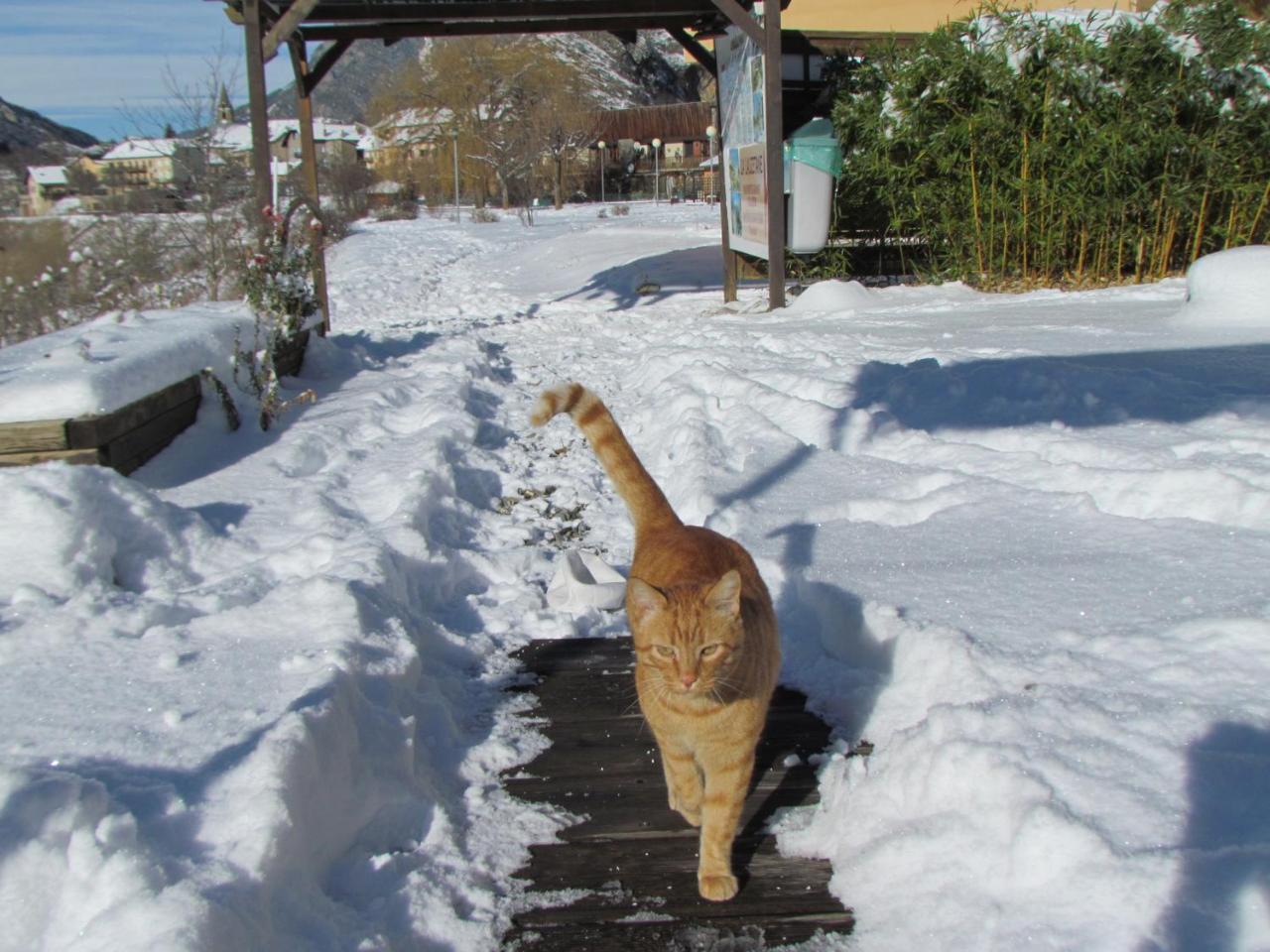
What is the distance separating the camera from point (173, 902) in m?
1.77

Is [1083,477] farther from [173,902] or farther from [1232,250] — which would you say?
[1232,250]

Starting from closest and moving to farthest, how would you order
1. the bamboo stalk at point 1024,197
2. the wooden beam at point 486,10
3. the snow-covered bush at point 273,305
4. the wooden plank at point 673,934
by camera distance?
the wooden plank at point 673,934, the snow-covered bush at point 273,305, the bamboo stalk at point 1024,197, the wooden beam at point 486,10

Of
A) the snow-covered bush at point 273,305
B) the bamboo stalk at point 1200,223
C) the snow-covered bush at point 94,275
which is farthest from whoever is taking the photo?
the snow-covered bush at point 94,275

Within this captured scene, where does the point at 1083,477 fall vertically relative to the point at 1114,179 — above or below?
below

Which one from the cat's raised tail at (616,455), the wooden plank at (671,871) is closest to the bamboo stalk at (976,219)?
the cat's raised tail at (616,455)

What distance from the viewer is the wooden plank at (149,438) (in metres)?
4.77

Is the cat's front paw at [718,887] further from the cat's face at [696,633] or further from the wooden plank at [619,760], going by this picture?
the wooden plank at [619,760]

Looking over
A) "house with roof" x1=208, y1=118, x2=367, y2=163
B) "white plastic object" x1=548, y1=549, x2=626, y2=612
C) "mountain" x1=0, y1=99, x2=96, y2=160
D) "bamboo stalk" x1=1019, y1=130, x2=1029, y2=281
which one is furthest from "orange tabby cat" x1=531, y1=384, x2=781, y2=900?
"mountain" x1=0, y1=99, x2=96, y2=160

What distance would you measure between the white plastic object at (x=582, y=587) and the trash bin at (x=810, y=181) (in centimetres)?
790

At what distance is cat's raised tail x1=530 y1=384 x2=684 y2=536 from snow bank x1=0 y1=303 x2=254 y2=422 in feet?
9.29

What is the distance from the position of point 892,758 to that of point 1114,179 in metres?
8.61

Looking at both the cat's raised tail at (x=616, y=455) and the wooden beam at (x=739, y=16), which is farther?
the wooden beam at (x=739, y=16)

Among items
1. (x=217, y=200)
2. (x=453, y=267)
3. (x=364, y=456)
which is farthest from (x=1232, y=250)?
(x=453, y=267)

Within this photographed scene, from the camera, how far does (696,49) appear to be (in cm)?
1215
